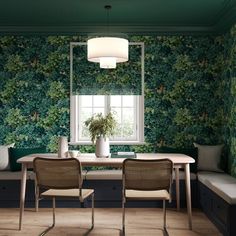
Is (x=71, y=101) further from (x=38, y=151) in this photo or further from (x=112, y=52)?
(x=112, y=52)

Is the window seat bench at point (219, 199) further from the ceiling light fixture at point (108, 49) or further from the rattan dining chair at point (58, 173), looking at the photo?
the ceiling light fixture at point (108, 49)

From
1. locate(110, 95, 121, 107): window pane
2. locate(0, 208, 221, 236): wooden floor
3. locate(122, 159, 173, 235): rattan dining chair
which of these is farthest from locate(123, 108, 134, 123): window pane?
locate(122, 159, 173, 235): rattan dining chair

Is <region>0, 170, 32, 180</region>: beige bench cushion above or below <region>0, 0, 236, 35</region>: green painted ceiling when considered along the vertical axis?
below

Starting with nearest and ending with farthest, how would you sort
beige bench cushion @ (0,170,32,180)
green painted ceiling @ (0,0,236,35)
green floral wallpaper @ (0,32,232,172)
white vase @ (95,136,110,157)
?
white vase @ (95,136,110,157) → green painted ceiling @ (0,0,236,35) → beige bench cushion @ (0,170,32,180) → green floral wallpaper @ (0,32,232,172)

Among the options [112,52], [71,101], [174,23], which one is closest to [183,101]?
[174,23]

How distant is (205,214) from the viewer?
216 inches

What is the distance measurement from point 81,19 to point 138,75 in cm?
125

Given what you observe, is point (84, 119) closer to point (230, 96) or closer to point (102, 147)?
point (102, 147)

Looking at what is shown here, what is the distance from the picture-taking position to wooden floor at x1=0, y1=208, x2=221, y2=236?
464 centimetres

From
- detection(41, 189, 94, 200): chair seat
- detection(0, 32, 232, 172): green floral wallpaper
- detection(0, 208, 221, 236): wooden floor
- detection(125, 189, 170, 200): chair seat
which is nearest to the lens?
detection(125, 189, 170, 200): chair seat

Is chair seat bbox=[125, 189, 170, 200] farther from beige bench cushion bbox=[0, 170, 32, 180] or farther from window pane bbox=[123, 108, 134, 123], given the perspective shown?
window pane bbox=[123, 108, 134, 123]

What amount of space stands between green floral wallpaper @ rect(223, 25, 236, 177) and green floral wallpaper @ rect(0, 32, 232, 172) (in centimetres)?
34

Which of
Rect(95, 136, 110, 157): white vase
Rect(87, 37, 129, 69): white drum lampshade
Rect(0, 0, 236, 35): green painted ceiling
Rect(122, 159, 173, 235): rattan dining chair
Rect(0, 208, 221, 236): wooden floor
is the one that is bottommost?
Rect(0, 208, 221, 236): wooden floor

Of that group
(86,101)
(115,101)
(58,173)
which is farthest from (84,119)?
(58,173)
